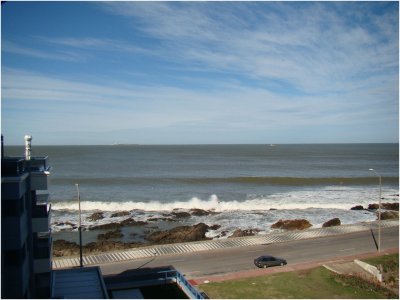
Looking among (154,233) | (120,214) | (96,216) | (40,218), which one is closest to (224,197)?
(120,214)

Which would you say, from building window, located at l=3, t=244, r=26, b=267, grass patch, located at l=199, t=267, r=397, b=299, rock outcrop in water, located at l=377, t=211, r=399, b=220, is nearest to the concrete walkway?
rock outcrop in water, located at l=377, t=211, r=399, b=220

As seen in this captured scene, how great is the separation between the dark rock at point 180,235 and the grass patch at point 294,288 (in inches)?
548

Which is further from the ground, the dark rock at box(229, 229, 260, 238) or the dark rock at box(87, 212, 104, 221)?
the dark rock at box(229, 229, 260, 238)

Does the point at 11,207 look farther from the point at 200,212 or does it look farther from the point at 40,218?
the point at 200,212

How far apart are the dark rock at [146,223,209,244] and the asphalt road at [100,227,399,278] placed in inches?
250

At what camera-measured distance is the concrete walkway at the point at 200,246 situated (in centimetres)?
2924

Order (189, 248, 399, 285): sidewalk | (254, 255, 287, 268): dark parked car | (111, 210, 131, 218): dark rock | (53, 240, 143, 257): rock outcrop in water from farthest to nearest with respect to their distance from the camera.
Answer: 1. (111, 210, 131, 218): dark rock
2. (53, 240, 143, 257): rock outcrop in water
3. (254, 255, 287, 268): dark parked car
4. (189, 248, 399, 285): sidewalk

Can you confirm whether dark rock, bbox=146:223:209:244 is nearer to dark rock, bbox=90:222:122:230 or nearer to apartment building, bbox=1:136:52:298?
dark rock, bbox=90:222:122:230

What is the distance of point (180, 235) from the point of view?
37.6m

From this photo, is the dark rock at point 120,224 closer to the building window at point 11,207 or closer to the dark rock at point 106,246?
the dark rock at point 106,246

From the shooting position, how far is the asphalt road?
87.8ft

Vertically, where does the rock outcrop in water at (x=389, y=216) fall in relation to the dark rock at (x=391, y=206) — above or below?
above

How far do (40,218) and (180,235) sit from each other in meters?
21.8

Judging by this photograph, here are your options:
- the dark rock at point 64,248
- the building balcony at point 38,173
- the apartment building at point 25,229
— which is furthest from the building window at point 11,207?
the dark rock at point 64,248
